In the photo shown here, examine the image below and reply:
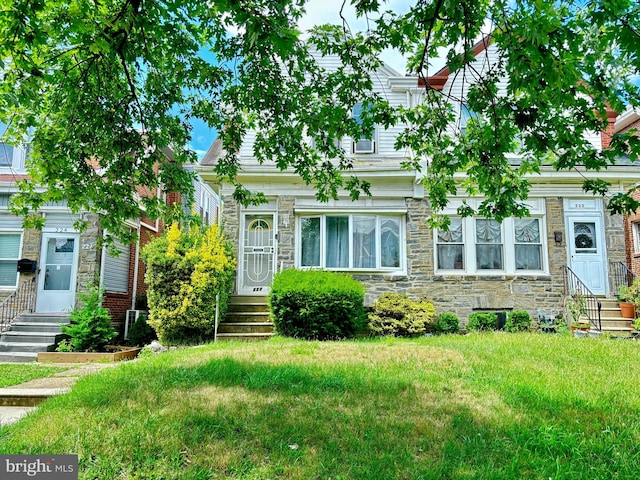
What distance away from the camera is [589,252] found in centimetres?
1084

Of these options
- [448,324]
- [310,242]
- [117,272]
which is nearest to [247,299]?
[310,242]

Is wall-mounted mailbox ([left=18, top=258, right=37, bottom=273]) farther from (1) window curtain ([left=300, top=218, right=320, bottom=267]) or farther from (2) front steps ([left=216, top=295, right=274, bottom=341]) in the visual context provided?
(1) window curtain ([left=300, top=218, right=320, bottom=267])

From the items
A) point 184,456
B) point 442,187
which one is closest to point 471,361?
point 442,187

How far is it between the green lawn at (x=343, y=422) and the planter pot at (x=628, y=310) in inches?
208

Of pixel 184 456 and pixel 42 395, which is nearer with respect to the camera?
pixel 184 456

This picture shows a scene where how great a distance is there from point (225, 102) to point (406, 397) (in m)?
4.65

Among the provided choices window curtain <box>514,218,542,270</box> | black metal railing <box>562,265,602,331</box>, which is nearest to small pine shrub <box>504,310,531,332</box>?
black metal railing <box>562,265,602,331</box>

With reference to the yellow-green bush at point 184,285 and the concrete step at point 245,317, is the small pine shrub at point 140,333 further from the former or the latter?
the concrete step at point 245,317

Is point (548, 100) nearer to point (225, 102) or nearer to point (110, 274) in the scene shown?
point (225, 102)

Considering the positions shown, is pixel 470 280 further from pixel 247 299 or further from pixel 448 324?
pixel 247 299

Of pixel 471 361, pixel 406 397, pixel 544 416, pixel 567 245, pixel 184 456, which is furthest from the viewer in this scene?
pixel 567 245

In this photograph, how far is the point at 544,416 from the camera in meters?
3.71

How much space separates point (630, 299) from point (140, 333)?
12.5 meters

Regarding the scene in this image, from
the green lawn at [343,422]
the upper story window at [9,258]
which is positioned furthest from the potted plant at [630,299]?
the upper story window at [9,258]
